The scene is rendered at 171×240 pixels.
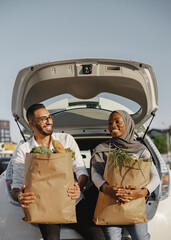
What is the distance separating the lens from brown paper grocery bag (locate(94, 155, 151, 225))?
195cm

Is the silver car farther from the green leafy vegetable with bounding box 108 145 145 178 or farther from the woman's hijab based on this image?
the green leafy vegetable with bounding box 108 145 145 178

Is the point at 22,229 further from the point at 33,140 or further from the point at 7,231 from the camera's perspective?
the point at 33,140

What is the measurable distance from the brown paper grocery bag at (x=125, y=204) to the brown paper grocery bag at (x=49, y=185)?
28cm

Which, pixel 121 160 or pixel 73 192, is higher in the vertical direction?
pixel 121 160

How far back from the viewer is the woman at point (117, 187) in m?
1.99

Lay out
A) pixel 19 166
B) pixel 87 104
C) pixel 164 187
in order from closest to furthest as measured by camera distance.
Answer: pixel 19 166
pixel 164 187
pixel 87 104

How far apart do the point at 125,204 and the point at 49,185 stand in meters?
0.56

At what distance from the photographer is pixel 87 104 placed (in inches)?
135

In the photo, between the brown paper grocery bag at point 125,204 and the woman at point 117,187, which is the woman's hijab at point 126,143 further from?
the brown paper grocery bag at point 125,204

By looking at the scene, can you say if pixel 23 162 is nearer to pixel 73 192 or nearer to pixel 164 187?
pixel 73 192

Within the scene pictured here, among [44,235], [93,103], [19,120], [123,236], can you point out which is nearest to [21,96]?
[19,120]

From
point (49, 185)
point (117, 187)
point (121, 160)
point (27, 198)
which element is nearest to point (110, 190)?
point (117, 187)

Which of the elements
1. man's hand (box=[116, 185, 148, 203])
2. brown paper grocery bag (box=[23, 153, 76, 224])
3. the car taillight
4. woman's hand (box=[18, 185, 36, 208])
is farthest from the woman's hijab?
woman's hand (box=[18, 185, 36, 208])

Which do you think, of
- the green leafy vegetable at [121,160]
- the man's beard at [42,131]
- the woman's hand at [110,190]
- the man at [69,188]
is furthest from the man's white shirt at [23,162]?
the green leafy vegetable at [121,160]
